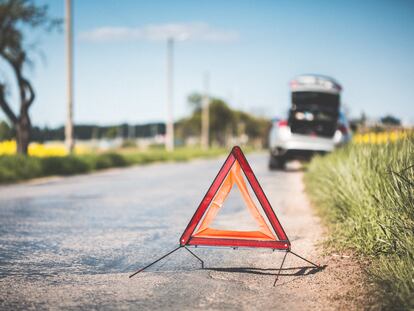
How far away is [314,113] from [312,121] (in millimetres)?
375

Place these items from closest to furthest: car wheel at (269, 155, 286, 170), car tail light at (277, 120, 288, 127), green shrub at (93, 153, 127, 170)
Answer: car tail light at (277, 120, 288, 127) < car wheel at (269, 155, 286, 170) < green shrub at (93, 153, 127, 170)

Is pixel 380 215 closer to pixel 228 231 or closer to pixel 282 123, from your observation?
pixel 228 231

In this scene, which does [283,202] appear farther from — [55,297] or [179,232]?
[55,297]

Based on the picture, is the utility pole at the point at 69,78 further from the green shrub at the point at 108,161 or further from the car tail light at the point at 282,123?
the car tail light at the point at 282,123

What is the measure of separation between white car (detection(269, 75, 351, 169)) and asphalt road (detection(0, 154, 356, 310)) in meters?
8.28

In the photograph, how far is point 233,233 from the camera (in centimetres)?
501

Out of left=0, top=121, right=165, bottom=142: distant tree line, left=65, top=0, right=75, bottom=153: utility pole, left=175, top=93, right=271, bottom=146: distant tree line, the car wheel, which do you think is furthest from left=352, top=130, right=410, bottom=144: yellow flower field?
left=175, top=93, right=271, bottom=146: distant tree line

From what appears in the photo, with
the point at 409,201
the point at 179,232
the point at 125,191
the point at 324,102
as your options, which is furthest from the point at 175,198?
the point at 324,102

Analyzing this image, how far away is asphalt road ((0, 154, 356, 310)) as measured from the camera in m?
4.25

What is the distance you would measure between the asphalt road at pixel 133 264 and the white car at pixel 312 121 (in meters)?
8.28

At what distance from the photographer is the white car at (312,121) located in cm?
1786

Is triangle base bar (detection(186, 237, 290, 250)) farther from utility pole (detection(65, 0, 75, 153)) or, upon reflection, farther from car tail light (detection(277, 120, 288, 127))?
utility pole (detection(65, 0, 75, 153))

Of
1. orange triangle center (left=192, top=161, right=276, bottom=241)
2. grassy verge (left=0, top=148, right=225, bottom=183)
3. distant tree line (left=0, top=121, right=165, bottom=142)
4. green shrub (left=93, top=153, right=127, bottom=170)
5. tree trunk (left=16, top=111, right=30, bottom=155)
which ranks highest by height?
orange triangle center (left=192, top=161, right=276, bottom=241)

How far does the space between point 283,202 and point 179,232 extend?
160 inches
